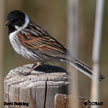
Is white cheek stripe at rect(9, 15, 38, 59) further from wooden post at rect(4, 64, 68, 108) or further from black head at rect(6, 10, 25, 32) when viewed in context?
wooden post at rect(4, 64, 68, 108)

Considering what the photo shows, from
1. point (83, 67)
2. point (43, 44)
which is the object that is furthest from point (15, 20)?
point (83, 67)

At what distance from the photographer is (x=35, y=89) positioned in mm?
4168

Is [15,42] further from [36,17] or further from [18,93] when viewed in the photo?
[36,17]

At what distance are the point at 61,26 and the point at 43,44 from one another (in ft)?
11.3

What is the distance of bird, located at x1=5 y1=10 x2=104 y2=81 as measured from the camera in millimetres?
5793

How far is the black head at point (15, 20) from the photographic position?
615cm

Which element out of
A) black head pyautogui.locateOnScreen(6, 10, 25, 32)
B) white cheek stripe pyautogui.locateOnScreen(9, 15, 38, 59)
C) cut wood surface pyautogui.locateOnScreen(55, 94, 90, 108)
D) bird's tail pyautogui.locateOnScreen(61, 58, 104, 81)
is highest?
black head pyautogui.locateOnScreen(6, 10, 25, 32)

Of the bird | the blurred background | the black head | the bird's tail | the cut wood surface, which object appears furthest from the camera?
the blurred background

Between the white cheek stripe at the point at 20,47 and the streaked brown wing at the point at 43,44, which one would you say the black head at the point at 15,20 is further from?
the streaked brown wing at the point at 43,44

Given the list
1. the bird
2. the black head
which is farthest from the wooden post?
the black head

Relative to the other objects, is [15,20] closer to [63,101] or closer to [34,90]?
[34,90]

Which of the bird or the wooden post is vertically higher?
the bird

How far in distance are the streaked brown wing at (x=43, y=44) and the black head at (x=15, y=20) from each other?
0.19 meters
